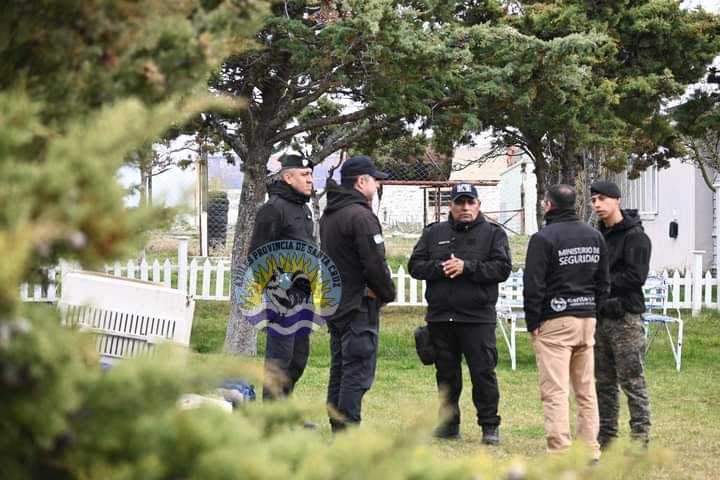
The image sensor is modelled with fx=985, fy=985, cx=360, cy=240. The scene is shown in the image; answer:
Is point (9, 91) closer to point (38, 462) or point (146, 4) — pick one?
point (146, 4)

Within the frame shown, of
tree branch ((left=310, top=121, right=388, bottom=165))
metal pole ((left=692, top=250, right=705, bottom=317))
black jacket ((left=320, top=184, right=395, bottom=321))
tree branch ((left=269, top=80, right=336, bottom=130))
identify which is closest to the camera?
black jacket ((left=320, top=184, right=395, bottom=321))

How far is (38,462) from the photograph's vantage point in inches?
62.5

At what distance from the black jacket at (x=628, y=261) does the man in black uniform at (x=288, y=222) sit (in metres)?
2.20

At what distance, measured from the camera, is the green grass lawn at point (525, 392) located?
745 cm

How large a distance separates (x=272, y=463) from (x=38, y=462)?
0.38 metres

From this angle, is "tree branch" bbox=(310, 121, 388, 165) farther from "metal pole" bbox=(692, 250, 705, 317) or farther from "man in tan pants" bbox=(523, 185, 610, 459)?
"metal pole" bbox=(692, 250, 705, 317)

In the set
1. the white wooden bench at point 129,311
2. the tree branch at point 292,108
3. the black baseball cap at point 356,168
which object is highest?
the tree branch at point 292,108

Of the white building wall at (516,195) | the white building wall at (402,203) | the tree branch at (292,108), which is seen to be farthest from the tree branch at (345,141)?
the white building wall at (402,203)

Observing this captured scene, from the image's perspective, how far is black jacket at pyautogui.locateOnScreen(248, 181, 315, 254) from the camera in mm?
7191

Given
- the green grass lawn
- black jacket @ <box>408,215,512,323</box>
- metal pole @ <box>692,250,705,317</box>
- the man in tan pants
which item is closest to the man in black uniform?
the green grass lawn

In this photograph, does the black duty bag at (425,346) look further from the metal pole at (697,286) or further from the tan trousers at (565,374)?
the metal pole at (697,286)

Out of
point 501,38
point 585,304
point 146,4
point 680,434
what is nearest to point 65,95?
point 146,4

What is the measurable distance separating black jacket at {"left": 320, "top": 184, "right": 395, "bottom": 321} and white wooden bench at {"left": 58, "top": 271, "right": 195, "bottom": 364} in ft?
6.83

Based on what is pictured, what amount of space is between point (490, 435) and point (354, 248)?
6.47 ft
